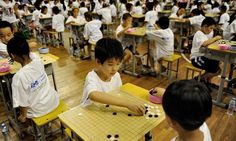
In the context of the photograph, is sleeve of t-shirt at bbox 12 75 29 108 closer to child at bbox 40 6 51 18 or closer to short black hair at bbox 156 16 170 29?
short black hair at bbox 156 16 170 29

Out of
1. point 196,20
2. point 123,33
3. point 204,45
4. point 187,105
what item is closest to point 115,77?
point 187,105

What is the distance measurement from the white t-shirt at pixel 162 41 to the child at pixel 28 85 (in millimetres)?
2309

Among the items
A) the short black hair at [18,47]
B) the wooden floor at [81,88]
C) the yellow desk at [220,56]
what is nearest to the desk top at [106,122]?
the short black hair at [18,47]

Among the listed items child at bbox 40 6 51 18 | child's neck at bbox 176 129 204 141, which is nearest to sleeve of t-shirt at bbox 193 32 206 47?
child's neck at bbox 176 129 204 141

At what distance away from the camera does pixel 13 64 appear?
2580mm

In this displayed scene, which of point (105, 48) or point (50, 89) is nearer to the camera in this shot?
point (105, 48)

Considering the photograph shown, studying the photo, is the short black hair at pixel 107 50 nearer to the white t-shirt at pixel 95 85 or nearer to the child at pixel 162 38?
the white t-shirt at pixel 95 85

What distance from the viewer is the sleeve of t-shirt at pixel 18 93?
6.12ft

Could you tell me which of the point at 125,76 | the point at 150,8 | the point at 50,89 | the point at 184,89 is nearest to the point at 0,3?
the point at 150,8

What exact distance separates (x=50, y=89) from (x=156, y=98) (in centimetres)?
116

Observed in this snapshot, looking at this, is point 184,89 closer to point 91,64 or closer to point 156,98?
point 156,98

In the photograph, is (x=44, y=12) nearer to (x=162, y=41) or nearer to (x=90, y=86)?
(x=162, y=41)

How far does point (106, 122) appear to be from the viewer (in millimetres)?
1335

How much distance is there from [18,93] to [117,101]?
39.9 inches
